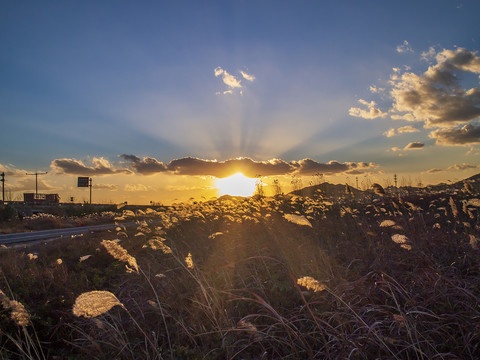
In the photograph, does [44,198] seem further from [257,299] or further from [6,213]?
[257,299]

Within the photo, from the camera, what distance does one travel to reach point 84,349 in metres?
2.80

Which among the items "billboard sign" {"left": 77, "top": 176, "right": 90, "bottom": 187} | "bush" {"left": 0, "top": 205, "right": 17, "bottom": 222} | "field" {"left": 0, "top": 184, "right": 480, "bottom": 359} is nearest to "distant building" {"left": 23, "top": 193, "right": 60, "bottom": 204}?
"billboard sign" {"left": 77, "top": 176, "right": 90, "bottom": 187}

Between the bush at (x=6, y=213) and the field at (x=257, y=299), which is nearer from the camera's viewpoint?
the field at (x=257, y=299)

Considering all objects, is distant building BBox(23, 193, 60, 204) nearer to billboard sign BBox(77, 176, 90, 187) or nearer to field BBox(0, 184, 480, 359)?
billboard sign BBox(77, 176, 90, 187)

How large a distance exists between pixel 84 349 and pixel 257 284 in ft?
6.91

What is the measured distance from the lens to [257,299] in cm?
363

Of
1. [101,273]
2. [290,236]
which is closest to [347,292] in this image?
[290,236]

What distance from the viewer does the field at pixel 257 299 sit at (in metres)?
2.43

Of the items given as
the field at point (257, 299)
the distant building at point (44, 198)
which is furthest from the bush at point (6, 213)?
the distant building at point (44, 198)

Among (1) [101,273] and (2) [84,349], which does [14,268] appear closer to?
(1) [101,273]

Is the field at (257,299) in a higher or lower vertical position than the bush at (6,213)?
higher

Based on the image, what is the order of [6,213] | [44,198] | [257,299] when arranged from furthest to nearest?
[44,198] → [6,213] → [257,299]

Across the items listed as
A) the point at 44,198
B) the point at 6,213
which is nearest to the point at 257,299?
the point at 6,213

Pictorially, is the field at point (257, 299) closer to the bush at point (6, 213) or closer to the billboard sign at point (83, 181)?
the bush at point (6, 213)
